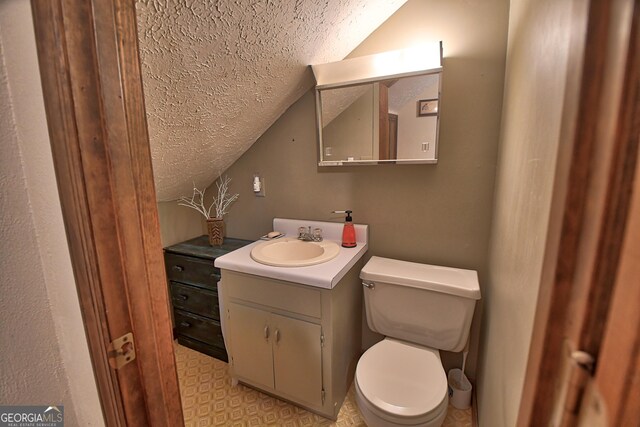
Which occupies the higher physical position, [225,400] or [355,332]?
[355,332]

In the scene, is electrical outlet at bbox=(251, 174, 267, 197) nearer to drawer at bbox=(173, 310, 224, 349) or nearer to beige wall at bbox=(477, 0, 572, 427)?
drawer at bbox=(173, 310, 224, 349)

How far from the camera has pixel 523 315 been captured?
610 millimetres

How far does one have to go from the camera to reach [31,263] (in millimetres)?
488

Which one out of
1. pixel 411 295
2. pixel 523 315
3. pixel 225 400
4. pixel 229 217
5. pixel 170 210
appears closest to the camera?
pixel 523 315

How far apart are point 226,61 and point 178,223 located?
4.19ft

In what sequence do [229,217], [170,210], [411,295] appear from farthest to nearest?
1. [229,217]
2. [170,210]
3. [411,295]

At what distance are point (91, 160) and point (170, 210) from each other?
5.25ft

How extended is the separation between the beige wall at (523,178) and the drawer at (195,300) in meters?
1.49

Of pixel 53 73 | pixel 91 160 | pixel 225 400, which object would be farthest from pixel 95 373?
pixel 225 400

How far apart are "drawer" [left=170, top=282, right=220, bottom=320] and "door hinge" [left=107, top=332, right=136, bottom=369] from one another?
123cm

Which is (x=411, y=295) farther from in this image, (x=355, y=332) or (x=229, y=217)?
(x=229, y=217)

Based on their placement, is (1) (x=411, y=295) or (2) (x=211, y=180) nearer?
(1) (x=411, y=295)

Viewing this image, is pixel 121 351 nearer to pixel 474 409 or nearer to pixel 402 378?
pixel 402 378

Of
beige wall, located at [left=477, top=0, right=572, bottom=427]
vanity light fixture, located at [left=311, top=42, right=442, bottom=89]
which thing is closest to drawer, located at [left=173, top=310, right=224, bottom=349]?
beige wall, located at [left=477, top=0, right=572, bottom=427]
